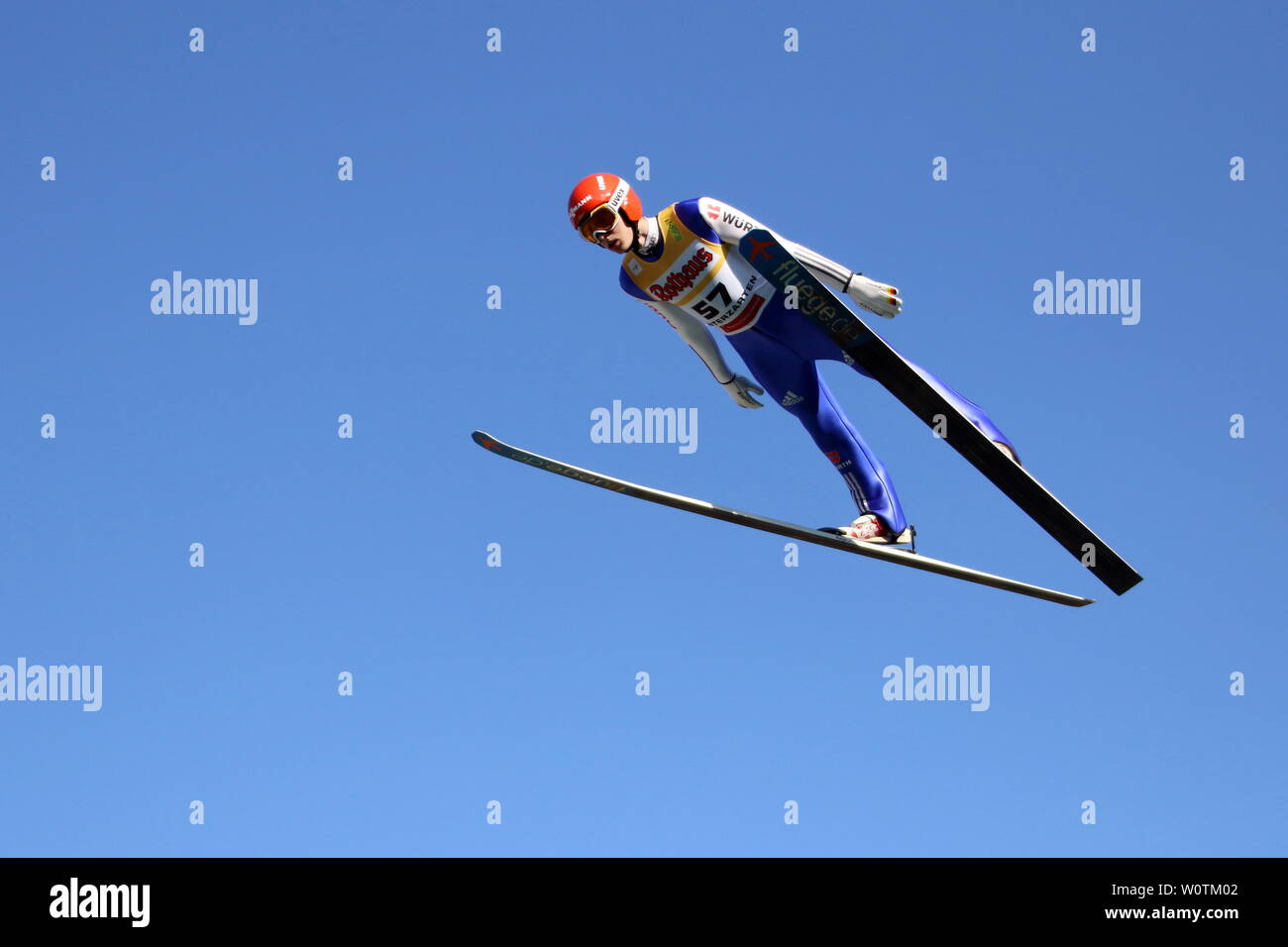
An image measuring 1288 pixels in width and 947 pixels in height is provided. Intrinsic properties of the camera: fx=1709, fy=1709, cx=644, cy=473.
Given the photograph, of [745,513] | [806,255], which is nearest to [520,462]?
[745,513]

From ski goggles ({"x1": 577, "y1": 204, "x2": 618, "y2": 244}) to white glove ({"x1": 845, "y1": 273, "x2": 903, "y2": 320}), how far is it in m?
1.67

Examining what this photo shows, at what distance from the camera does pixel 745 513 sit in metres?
12.3

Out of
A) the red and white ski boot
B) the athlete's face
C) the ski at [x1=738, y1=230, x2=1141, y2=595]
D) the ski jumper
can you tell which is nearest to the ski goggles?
the athlete's face

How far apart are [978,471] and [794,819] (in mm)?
4653

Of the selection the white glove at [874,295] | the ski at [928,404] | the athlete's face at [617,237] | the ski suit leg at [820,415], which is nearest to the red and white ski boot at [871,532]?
the ski suit leg at [820,415]

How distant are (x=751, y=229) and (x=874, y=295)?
3.17 ft

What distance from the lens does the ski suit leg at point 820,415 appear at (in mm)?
12234

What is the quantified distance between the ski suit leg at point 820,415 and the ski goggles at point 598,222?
132 centimetres

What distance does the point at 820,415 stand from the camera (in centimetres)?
1230

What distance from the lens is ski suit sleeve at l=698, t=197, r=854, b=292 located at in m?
11.6

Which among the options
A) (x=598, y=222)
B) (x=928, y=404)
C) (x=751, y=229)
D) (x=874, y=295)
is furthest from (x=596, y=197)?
(x=928, y=404)
